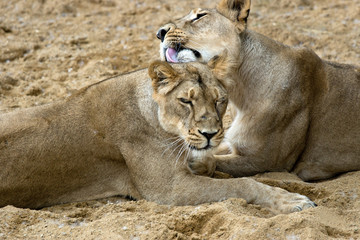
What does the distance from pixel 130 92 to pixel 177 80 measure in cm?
54

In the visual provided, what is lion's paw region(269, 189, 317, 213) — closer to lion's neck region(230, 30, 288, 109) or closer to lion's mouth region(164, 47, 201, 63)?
lion's neck region(230, 30, 288, 109)

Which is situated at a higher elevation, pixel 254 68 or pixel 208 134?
pixel 254 68

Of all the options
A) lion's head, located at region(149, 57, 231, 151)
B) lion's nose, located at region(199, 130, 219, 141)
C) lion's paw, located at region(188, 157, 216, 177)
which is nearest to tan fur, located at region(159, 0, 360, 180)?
lion's paw, located at region(188, 157, 216, 177)

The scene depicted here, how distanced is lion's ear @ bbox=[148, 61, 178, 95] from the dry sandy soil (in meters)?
0.90

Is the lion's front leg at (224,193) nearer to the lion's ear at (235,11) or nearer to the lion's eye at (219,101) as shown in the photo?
the lion's eye at (219,101)

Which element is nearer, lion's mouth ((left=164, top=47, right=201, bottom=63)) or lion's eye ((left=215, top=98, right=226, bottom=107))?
lion's eye ((left=215, top=98, right=226, bottom=107))

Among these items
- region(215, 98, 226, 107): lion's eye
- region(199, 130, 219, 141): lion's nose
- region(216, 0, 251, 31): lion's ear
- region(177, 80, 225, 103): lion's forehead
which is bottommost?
region(199, 130, 219, 141): lion's nose

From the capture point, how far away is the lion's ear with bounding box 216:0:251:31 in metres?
5.88

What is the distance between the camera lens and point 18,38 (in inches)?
345

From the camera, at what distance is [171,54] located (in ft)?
19.2

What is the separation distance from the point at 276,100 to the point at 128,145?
1.54 meters

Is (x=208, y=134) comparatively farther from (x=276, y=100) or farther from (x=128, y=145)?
(x=276, y=100)

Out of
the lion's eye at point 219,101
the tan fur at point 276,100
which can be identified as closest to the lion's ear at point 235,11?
the tan fur at point 276,100

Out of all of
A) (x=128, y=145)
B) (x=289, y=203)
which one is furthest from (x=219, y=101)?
(x=289, y=203)
